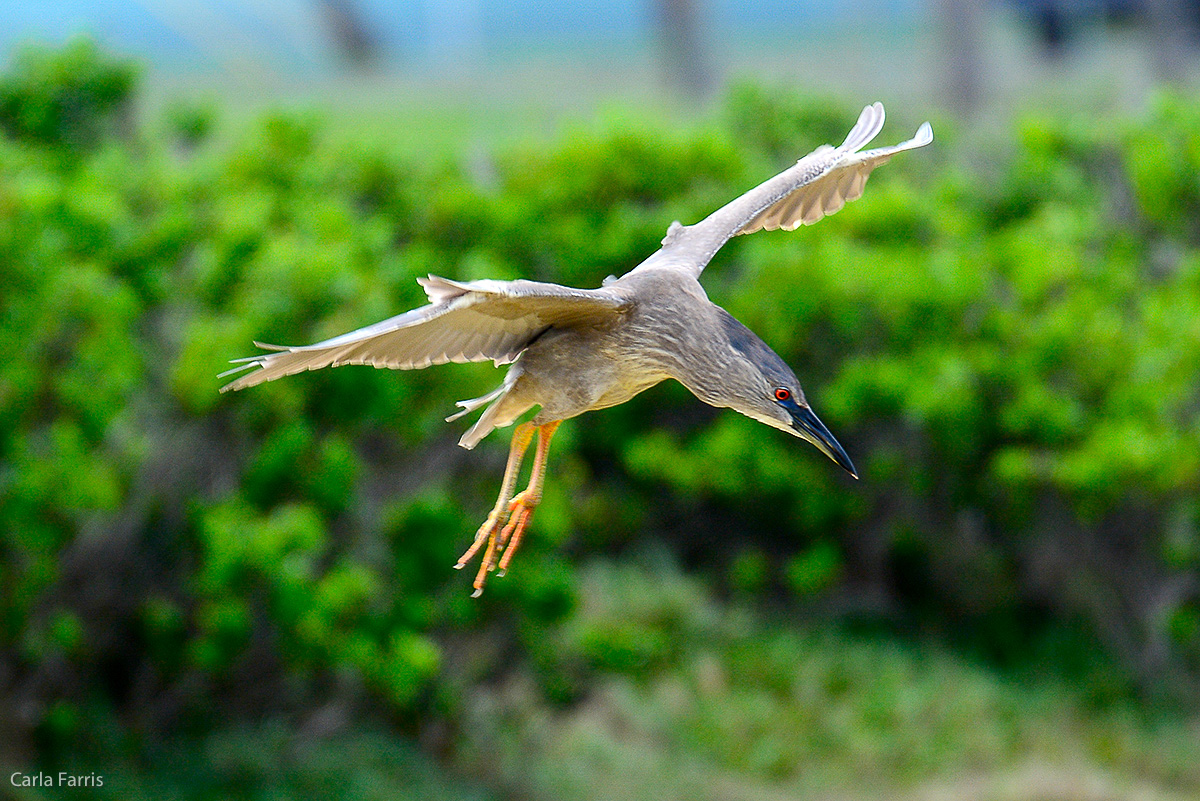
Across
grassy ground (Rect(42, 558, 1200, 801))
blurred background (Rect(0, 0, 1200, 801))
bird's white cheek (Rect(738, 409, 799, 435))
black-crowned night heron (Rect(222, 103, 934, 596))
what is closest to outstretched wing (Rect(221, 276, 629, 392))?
black-crowned night heron (Rect(222, 103, 934, 596))

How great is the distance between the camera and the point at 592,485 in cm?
825

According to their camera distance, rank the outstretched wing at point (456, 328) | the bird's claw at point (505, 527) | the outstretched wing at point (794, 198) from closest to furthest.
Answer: the outstretched wing at point (456, 328) < the bird's claw at point (505, 527) < the outstretched wing at point (794, 198)

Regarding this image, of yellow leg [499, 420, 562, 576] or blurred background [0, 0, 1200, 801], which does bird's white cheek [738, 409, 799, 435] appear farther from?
blurred background [0, 0, 1200, 801]

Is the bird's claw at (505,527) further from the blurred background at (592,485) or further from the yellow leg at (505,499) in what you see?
the blurred background at (592,485)

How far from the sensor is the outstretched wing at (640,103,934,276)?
6.68 feet

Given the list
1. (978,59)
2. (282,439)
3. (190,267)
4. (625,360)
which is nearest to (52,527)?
(282,439)

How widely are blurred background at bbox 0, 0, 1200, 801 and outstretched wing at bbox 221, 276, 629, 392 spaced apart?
3612 mm

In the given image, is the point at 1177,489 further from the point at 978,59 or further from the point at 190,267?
the point at 978,59

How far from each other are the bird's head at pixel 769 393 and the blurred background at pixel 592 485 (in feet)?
12.7

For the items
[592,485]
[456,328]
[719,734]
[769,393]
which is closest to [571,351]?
[456,328]

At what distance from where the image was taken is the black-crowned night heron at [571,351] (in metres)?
1.62

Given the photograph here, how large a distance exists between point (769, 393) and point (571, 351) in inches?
12.0

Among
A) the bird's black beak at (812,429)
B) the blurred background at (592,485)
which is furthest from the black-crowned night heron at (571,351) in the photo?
the blurred background at (592,485)

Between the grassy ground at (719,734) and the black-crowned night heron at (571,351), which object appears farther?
the grassy ground at (719,734)
